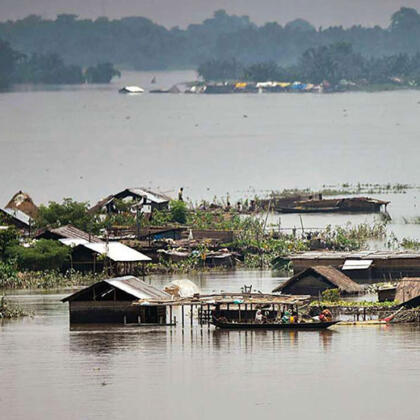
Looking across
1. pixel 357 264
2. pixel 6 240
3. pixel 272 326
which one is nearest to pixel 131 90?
pixel 6 240

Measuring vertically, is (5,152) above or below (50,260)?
above

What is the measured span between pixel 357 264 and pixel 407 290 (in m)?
5.35

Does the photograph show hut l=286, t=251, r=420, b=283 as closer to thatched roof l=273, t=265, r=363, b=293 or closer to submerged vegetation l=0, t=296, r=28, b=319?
thatched roof l=273, t=265, r=363, b=293

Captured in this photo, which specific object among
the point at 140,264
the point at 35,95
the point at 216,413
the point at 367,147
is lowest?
the point at 216,413

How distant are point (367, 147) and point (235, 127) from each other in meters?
20.6

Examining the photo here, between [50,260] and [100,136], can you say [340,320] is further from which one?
[100,136]

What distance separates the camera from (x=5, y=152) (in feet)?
276

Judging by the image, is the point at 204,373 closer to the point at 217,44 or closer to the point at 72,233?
the point at 72,233

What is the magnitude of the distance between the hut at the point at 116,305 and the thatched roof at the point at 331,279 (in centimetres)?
366

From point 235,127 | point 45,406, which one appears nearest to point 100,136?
point 235,127

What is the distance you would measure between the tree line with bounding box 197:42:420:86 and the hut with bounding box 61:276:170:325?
381 ft

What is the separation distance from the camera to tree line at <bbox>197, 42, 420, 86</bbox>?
14275 centimetres

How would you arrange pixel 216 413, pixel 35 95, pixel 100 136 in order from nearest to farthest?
pixel 216 413
pixel 100 136
pixel 35 95

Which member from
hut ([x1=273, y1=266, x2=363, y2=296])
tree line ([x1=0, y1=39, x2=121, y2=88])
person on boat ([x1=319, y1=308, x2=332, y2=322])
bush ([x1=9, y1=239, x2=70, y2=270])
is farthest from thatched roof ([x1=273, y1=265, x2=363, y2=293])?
tree line ([x1=0, y1=39, x2=121, y2=88])
